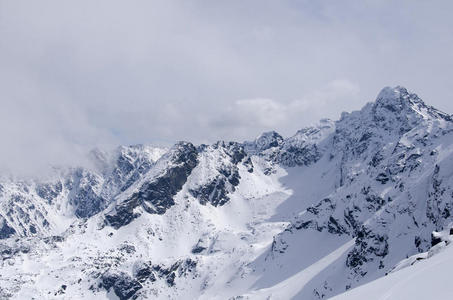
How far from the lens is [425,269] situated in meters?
32.9

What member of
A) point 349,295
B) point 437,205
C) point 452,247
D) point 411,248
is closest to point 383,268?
point 411,248

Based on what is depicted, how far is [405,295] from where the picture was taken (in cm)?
2578

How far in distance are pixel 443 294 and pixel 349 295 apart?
7071 mm

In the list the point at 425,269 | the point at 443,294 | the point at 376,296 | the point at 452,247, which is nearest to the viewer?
the point at 443,294

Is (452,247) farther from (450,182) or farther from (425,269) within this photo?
(450,182)

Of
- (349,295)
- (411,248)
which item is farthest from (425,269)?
(411,248)

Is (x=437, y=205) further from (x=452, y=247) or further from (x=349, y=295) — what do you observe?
(x=349, y=295)

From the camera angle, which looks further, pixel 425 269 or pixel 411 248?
pixel 411 248

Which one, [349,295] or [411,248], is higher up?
[349,295]

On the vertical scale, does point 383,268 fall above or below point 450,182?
below

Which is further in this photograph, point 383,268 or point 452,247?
point 383,268

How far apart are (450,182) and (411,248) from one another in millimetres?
30929

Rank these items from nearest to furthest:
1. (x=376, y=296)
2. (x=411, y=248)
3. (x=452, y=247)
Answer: (x=376, y=296)
(x=452, y=247)
(x=411, y=248)

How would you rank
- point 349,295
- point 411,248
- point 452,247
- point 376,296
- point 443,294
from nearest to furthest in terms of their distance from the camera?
point 443,294
point 376,296
point 349,295
point 452,247
point 411,248
